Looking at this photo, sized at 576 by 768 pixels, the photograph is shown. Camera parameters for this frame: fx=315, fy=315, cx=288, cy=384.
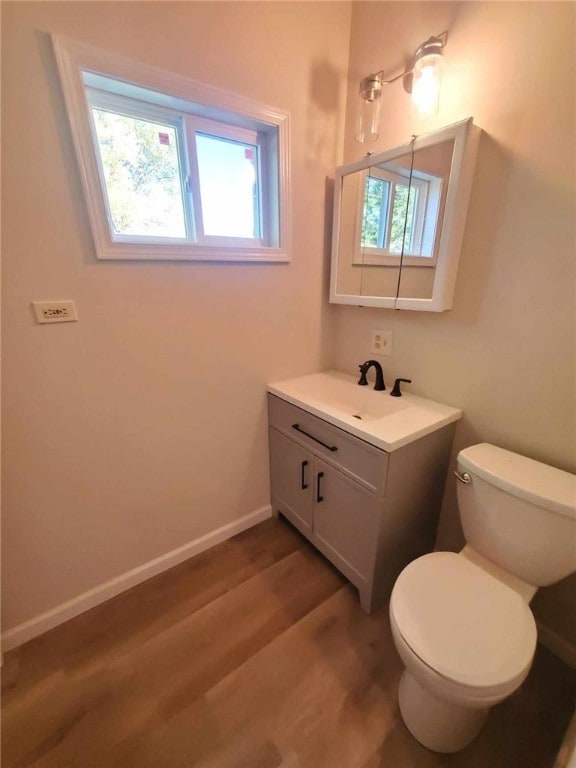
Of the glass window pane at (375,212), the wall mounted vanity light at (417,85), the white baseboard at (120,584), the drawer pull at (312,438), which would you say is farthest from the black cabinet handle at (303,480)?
the wall mounted vanity light at (417,85)

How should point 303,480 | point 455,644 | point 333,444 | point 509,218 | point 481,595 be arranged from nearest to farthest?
point 455,644, point 481,595, point 509,218, point 333,444, point 303,480

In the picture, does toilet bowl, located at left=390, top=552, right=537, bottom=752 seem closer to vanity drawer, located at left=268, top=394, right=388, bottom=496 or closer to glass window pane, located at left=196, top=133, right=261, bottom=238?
vanity drawer, located at left=268, top=394, right=388, bottom=496

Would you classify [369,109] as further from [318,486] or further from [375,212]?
[318,486]

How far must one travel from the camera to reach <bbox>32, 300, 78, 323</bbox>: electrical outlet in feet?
3.35

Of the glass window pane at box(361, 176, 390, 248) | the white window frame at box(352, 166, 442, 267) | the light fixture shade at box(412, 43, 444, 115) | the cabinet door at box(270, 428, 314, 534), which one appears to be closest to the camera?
the light fixture shade at box(412, 43, 444, 115)

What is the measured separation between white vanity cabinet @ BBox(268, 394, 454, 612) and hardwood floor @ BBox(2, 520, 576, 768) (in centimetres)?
21

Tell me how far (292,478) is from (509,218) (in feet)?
4.64

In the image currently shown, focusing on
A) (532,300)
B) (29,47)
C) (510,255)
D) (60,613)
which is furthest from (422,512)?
(29,47)

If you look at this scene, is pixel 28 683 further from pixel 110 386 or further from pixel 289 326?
pixel 289 326

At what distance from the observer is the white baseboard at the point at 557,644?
1188mm

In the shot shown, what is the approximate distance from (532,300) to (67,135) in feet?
5.24

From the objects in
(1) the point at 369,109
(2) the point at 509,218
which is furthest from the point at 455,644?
(1) the point at 369,109

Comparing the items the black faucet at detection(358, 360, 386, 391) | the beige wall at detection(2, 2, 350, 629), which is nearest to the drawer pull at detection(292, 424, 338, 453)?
the beige wall at detection(2, 2, 350, 629)

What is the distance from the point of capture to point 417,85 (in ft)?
3.78
